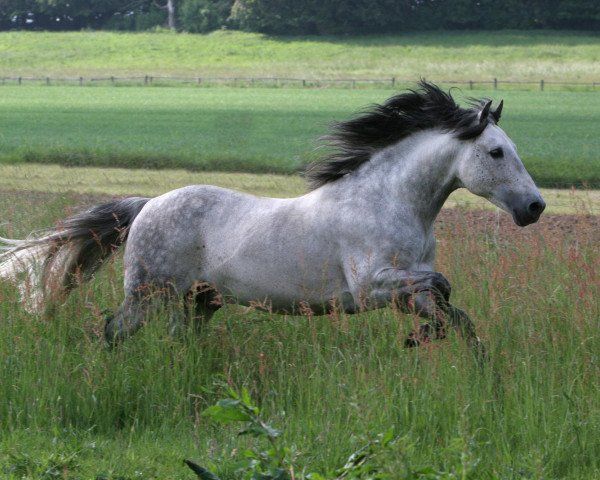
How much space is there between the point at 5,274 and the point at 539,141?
24109 mm

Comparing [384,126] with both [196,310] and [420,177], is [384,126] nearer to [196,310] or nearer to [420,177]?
[420,177]

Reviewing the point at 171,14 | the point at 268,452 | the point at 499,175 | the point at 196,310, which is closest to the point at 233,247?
the point at 196,310

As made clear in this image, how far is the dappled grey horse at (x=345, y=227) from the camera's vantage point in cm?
654

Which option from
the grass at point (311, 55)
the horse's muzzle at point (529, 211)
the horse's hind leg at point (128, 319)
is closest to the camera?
the horse's muzzle at point (529, 211)

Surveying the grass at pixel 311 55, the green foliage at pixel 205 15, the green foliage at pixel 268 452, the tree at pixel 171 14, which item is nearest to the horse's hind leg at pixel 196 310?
the green foliage at pixel 268 452

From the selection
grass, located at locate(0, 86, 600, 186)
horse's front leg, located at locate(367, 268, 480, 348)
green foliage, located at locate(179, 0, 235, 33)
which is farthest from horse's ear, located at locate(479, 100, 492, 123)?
green foliage, located at locate(179, 0, 235, 33)

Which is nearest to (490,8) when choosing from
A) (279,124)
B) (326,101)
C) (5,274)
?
(326,101)

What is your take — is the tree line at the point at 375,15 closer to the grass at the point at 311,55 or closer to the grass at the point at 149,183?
the grass at the point at 311,55

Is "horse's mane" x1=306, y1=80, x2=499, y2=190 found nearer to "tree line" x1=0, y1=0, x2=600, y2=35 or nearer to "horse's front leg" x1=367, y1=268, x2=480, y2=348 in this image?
"horse's front leg" x1=367, y1=268, x2=480, y2=348

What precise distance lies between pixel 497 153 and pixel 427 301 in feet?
3.40

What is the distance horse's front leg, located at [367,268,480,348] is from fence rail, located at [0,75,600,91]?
54.9 meters

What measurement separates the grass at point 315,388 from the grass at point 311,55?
63471mm

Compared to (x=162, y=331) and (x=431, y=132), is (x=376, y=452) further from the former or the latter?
(x=431, y=132)

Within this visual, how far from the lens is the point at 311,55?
90250 millimetres
